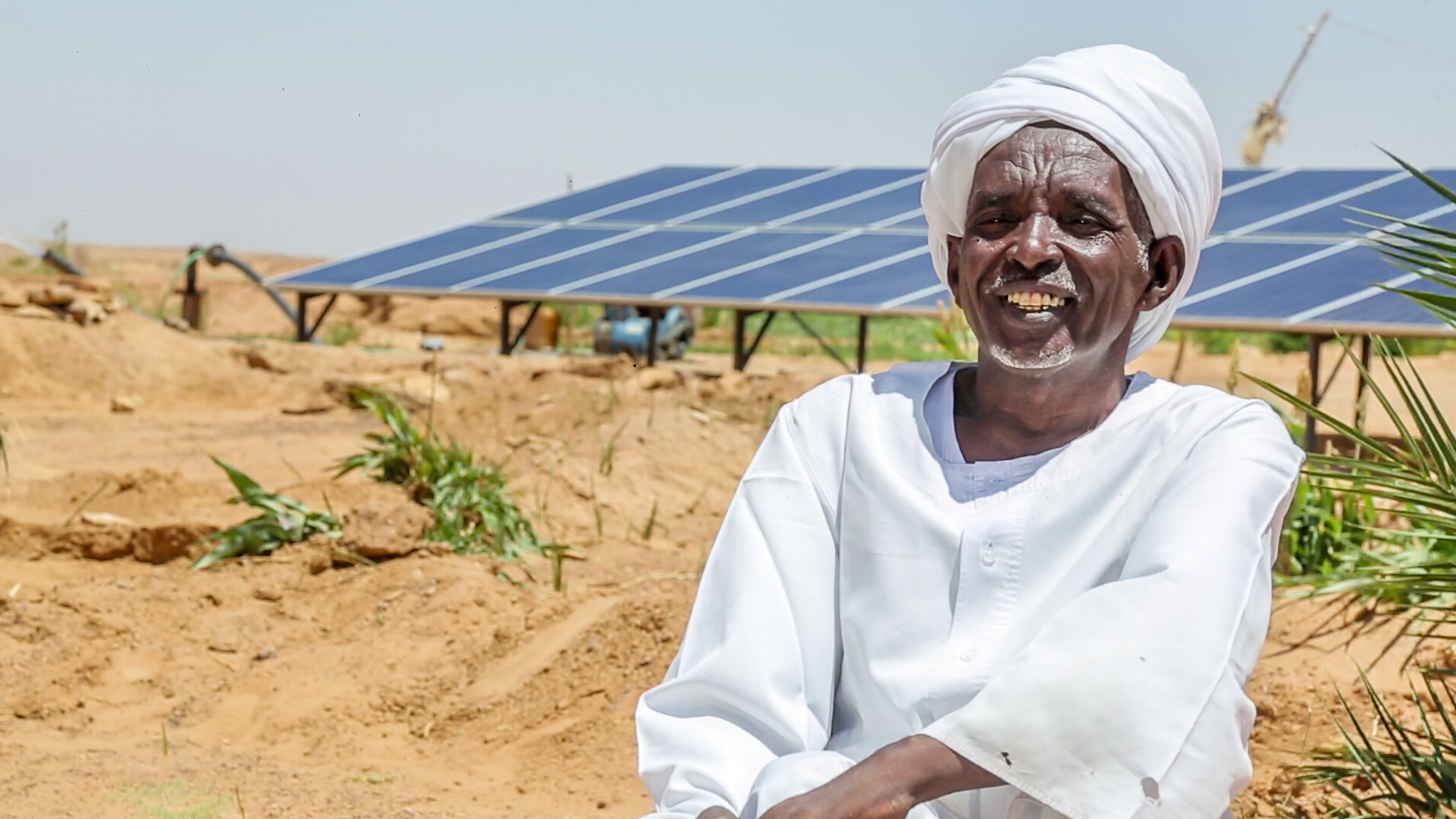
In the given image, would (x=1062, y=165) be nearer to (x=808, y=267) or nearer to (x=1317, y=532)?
(x=1317, y=532)

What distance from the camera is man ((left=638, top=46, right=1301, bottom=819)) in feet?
5.52

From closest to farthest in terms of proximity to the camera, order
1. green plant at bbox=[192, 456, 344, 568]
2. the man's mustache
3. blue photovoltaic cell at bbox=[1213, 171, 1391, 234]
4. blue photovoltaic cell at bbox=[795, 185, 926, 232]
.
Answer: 1. the man's mustache
2. green plant at bbox=[192, 456, 344, 568]
3. blue photovoltaic cell at bbox=[1213, 171, 1391, 234]
4. blue photovoltaic cell at bbox=[795, 185, 926, 232]

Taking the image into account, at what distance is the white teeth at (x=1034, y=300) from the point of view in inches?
75.7

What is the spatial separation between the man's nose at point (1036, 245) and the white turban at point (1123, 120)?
109 mm

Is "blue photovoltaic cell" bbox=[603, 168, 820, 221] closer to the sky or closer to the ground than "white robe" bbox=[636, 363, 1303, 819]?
closer to the sky

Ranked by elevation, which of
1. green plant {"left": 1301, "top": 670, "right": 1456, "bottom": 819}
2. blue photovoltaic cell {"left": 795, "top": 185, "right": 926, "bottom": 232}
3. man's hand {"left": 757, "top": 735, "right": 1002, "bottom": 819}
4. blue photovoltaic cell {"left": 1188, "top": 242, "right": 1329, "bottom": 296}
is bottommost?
green plant {"left": 1301, "top": 670, "right": 1456, "bottom": 819}

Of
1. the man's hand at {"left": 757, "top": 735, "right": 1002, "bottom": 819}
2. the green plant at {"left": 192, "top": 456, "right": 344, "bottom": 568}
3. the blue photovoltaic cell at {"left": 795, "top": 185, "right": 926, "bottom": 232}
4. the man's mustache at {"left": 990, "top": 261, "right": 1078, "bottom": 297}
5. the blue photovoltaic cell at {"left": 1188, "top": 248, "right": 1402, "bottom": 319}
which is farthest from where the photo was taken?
the blue photovoltaic cell at {"left": 795, "top": 185, "right": 926, "bottom": 232}

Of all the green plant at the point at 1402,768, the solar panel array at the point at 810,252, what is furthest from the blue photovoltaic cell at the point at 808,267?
the green plant at the point at 1402,768

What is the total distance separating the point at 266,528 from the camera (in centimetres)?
542

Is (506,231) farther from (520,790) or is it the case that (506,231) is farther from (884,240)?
(520,790)

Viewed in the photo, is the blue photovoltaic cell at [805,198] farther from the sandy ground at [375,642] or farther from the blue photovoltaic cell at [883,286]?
the sandy ground at [375,642]

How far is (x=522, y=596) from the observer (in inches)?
190

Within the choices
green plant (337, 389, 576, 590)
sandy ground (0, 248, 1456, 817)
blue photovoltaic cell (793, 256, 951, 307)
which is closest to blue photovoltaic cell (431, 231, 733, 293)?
blue photovoltaic cell (793, 256, 951, 307)

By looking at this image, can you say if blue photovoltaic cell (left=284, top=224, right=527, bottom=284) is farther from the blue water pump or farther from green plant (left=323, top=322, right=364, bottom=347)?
green plant (left=323, top=322, right=364, bottom=347)
